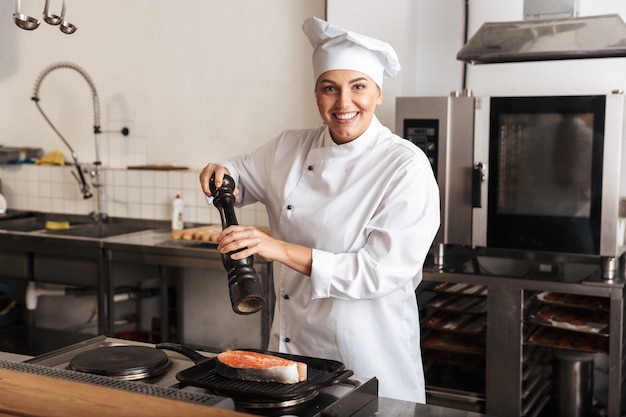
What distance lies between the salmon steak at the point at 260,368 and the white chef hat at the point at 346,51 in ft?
2.98

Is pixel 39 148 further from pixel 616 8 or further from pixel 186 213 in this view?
pixel 616 8

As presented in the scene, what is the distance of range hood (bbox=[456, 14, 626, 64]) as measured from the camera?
3369 millimetres

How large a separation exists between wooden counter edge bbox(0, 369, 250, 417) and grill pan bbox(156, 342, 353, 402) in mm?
175

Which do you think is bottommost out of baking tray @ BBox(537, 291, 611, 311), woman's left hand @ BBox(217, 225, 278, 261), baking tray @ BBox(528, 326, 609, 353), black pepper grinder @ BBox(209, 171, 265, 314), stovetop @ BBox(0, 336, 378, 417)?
baking tray @ BBox(528, 326, 609, 353)

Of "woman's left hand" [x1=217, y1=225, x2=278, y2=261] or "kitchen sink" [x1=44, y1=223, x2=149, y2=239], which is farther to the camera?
"kitchen sink" [x1=44, y1=223, x2=149, y2=239]

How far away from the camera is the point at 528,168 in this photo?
3578 mm

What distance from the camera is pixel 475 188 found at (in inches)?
145

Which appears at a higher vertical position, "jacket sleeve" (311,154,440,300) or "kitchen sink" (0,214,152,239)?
"jacket sleeve" (311,154,440,300)

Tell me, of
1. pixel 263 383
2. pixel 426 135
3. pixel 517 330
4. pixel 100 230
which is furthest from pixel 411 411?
pixel 100 230

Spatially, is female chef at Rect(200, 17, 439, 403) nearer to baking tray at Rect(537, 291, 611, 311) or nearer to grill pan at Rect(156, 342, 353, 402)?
grill pan at Rect(156, 342, 353, 402)

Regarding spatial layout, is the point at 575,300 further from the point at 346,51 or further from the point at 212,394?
the point at 212,394

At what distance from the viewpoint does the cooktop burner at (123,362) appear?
1895 mm

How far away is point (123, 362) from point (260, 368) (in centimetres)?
37

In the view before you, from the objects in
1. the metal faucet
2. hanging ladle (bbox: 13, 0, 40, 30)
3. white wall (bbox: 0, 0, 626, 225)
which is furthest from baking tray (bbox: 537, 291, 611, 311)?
the metal faucet
